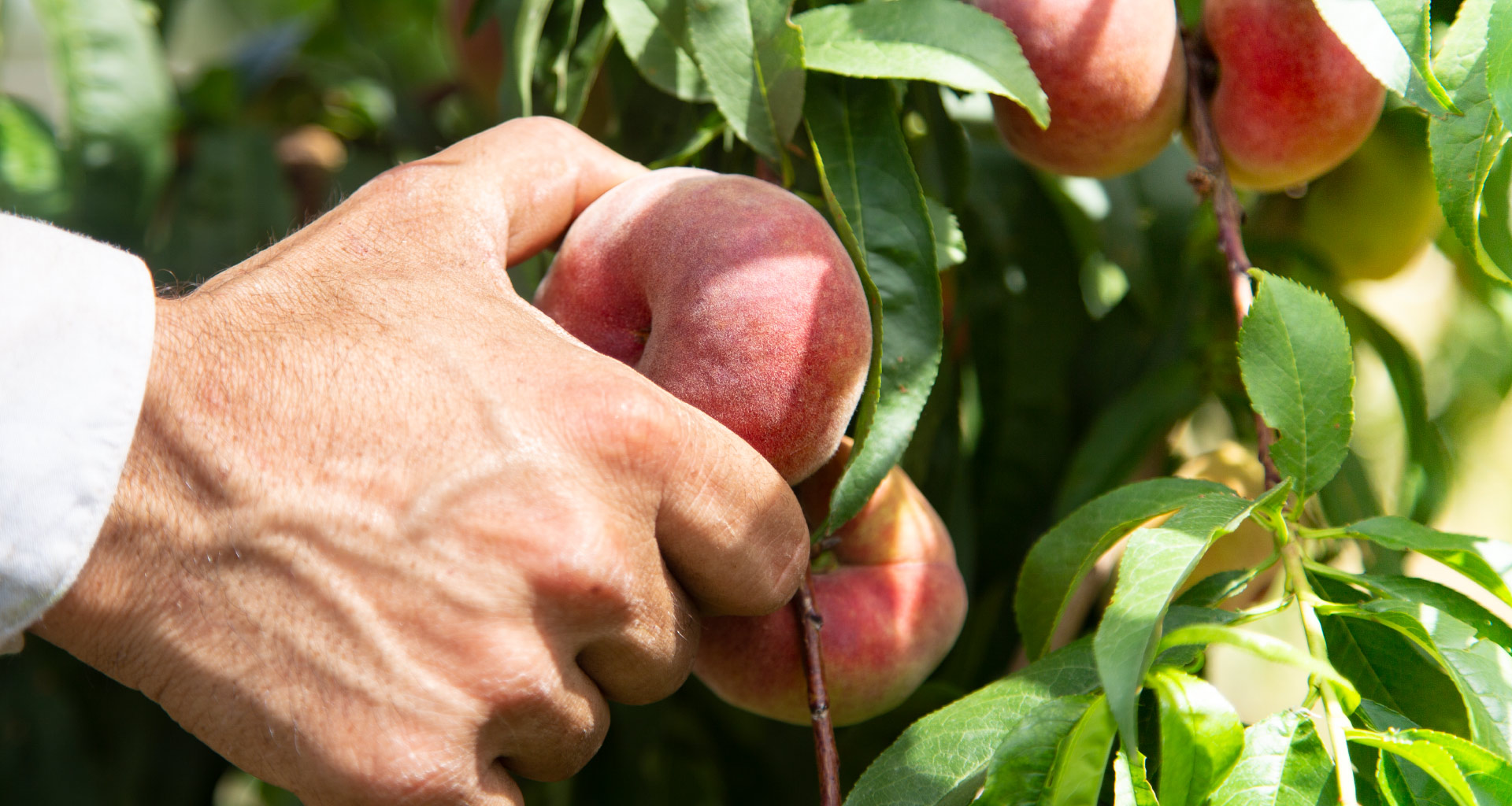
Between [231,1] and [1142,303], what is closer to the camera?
[1142,303]

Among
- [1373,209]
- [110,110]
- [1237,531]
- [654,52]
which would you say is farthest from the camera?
[110,110]

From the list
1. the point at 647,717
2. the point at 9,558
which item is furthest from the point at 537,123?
the point at 647,717

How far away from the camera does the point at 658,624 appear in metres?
0.58

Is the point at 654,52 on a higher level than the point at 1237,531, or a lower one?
higher

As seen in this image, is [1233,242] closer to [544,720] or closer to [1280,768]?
[1280,768]

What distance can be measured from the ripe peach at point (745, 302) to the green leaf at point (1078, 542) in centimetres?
16

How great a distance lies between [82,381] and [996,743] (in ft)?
1.68

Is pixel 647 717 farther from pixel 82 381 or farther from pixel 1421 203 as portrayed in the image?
pixel 1421 203

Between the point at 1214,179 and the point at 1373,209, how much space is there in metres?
0.37

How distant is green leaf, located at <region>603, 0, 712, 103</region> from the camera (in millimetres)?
754

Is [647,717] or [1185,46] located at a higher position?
[1185,46]

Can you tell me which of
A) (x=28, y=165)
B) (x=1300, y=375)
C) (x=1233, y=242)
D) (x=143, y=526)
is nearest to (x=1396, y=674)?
(x=1300, y=375)

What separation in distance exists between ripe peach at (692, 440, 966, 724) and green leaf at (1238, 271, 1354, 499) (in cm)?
23

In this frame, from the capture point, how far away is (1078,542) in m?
0.64
